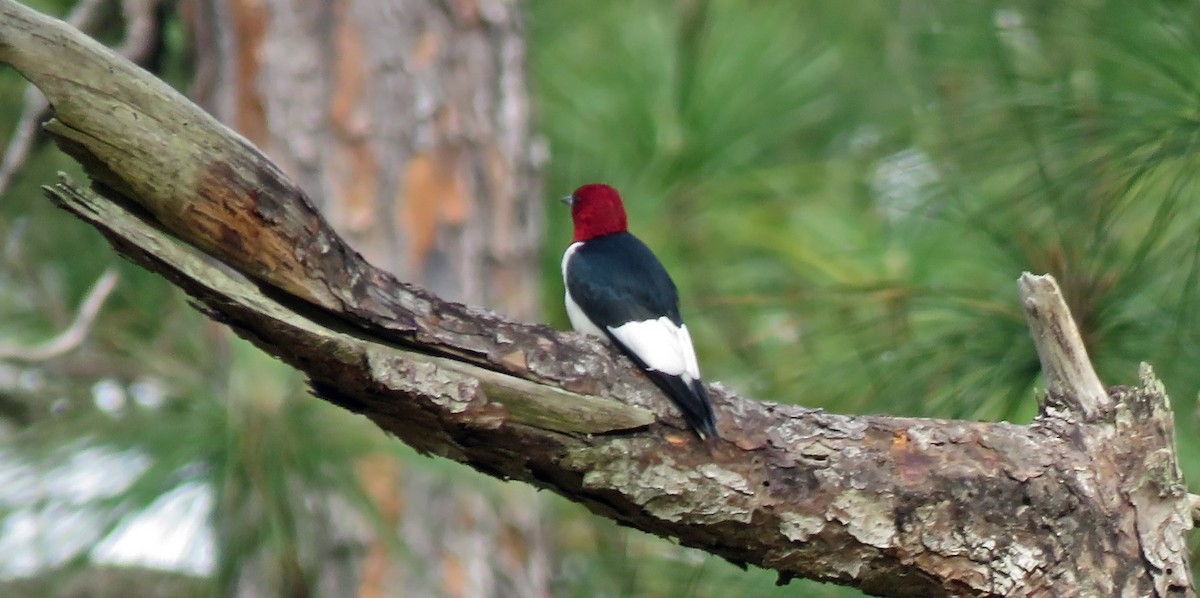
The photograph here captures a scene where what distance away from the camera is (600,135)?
11.6 ft

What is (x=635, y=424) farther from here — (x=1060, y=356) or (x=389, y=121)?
(x=389, y=121)

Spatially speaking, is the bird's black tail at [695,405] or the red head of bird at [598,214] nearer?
the bird's black tail at [695,405]

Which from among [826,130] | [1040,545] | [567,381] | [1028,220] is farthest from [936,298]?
[826,130]

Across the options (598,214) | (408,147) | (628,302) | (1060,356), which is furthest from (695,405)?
(408,147)

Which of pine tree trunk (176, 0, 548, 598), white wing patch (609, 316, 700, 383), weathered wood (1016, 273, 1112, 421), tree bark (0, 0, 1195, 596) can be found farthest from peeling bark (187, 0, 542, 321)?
weathered wood (1016, 273, 1112, 421)

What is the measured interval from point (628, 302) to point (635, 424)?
64cm

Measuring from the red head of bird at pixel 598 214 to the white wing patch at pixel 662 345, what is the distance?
2.11 ft

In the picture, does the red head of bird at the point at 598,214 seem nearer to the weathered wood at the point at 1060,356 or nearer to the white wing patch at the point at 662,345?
the white wing patch at the point at 662,345

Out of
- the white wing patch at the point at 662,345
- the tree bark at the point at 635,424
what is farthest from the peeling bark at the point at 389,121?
the tree bark at the point at 635,424

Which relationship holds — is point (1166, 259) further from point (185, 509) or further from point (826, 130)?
→ point (826, 130)

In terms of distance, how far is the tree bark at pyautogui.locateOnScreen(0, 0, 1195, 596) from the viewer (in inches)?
48.2

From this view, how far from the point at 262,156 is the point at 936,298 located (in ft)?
4.63

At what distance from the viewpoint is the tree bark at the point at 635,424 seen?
122 centimetres

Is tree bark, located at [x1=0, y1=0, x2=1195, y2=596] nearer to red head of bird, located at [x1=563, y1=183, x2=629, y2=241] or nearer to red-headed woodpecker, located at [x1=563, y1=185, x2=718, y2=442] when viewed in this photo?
red-headed woodpecker, located at [x1=563, y1=185, x2=718, y2=442]
